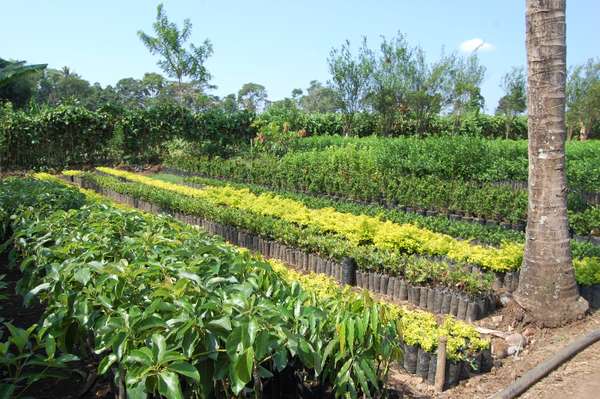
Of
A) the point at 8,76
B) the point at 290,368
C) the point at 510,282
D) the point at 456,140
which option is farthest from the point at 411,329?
the point at 456,140

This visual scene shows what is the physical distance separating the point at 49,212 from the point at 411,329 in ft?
13.1

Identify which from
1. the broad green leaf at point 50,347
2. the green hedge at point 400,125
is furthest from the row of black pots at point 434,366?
the green hedge at point 400,125

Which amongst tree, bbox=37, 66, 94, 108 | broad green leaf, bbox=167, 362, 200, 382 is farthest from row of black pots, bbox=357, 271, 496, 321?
tree, bbox=37, 66, 94, 108

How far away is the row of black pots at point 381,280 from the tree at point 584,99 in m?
32.7

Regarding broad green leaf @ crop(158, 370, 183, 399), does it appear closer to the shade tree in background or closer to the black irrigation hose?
the black irrigation hose

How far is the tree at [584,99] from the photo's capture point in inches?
1314

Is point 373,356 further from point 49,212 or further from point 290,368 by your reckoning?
point 49,212

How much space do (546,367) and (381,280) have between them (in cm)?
249

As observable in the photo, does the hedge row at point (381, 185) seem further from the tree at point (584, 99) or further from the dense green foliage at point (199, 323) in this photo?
the tree at point (584, 99)

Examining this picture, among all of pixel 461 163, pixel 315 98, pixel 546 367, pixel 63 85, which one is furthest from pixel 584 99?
pixel 315 98

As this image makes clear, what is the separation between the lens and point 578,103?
33844 millimetres

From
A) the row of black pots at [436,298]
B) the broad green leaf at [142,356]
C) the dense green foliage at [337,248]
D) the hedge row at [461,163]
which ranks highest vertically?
the hedge row at [461,163]

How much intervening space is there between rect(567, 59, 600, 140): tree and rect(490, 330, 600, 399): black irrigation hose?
3422cm

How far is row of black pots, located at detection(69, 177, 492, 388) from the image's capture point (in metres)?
4.16
